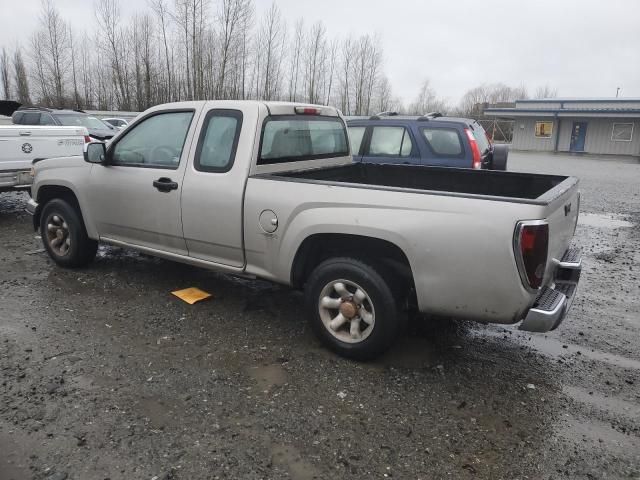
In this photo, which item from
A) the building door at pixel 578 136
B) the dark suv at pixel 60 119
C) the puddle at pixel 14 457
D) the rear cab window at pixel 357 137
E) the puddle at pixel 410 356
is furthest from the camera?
the building door at pixel 578 136

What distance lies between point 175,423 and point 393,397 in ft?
4.58

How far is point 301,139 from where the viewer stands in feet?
15.8

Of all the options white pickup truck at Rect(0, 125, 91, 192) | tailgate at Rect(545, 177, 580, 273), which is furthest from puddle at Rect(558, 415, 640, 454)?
white pickup truck at Rect(0, 125, 91, 192)

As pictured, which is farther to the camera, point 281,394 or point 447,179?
point 447,179

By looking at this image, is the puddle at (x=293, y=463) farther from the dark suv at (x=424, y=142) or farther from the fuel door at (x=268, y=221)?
the dark suv at (x=424, y=142)

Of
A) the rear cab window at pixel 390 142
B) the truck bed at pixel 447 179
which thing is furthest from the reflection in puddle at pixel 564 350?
the rear cab window at pixel 390 142

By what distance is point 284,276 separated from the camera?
4.02 meters

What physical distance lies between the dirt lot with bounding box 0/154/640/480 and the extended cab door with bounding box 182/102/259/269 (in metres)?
0.68

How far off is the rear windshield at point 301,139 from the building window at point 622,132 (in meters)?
37.0

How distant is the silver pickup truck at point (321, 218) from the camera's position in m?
3.13

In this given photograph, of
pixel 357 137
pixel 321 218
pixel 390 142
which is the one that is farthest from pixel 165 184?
pixel 357 137

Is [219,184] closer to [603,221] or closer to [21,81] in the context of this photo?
[603,221]

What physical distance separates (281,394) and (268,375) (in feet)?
0.91

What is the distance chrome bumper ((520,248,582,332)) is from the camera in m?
3.11
